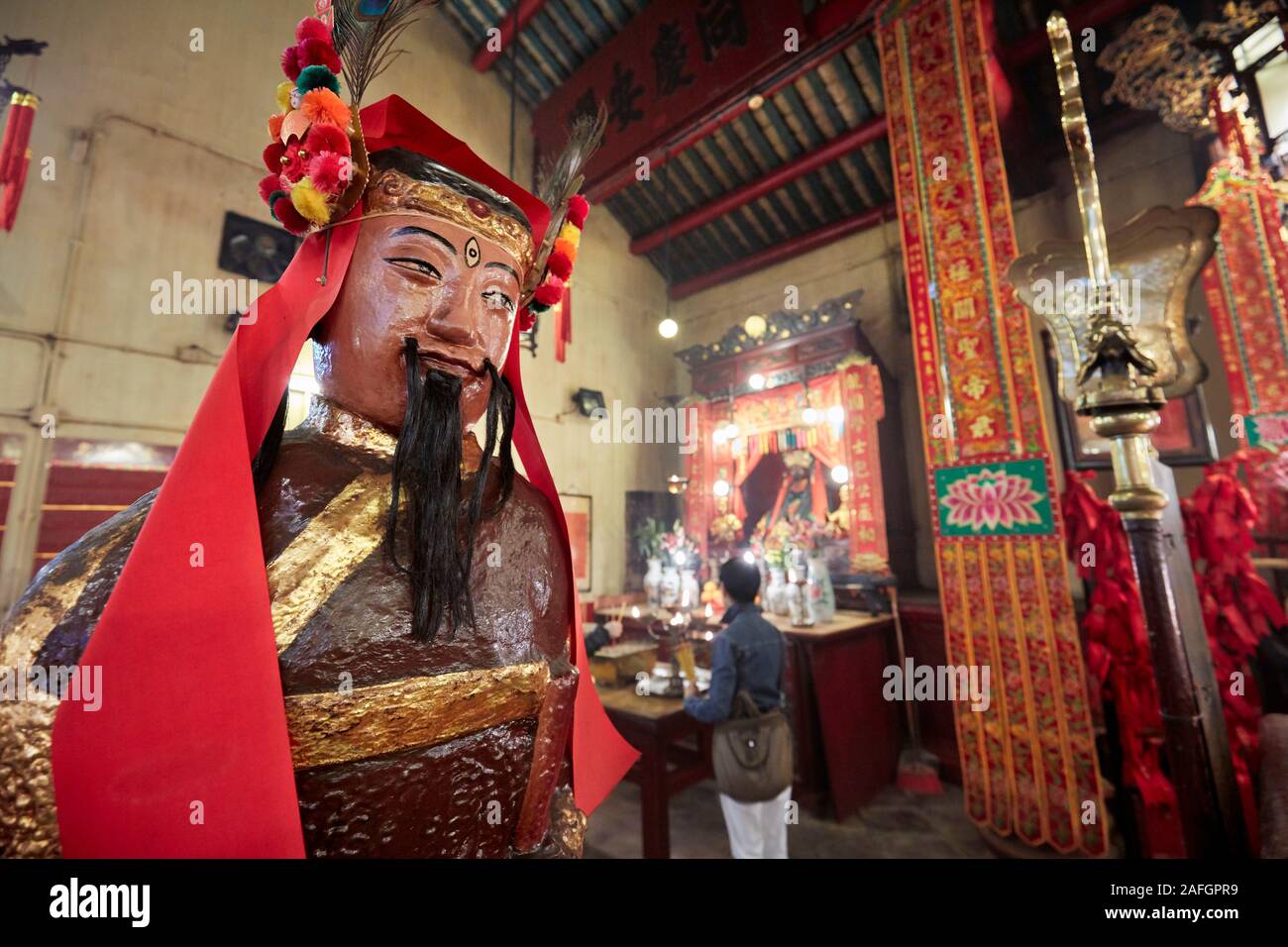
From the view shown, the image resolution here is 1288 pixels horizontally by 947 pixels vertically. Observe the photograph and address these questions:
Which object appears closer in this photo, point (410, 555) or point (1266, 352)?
point (410, 555)

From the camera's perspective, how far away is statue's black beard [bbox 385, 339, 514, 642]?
2.50 ft

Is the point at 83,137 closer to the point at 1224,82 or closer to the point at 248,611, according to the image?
the point at 248,611

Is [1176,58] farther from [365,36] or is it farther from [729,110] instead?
[365,36]

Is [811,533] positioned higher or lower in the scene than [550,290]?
lower

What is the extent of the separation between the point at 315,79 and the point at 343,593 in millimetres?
850

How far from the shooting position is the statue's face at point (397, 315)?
850mm

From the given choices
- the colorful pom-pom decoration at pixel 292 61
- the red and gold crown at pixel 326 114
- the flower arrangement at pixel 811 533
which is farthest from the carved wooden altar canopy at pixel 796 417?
the colorful pom-pom decoration at pixel 292 61

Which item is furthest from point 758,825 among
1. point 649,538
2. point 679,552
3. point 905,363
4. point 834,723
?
point 905,363

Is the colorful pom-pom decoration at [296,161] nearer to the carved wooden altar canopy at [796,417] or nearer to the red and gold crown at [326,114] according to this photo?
the red and gold crown at [326,114]

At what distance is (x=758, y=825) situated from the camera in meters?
2.42

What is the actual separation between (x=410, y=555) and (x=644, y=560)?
22.3 ft

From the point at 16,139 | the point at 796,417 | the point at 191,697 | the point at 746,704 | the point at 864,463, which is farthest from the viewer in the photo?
the point at 796,417
